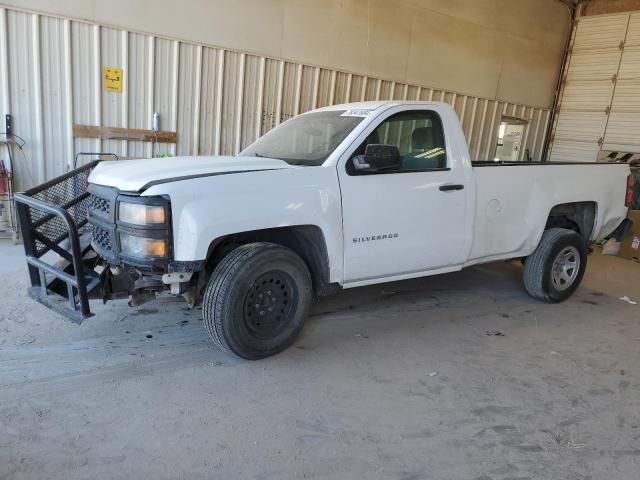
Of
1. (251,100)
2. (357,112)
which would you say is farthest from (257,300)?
(251,100)

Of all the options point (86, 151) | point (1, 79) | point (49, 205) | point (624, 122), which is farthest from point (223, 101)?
point (624, 122)

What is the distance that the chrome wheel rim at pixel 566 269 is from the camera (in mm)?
5148

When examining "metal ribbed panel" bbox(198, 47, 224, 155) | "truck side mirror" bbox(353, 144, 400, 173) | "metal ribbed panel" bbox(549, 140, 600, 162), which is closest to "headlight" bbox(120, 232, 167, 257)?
"truck side mirror" bbox(353, 144, 400, 173)

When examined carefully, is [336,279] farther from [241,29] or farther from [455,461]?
[241,29]

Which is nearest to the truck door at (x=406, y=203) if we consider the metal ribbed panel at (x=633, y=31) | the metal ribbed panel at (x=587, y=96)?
the metal ribbed panel at (x=587, y=96)

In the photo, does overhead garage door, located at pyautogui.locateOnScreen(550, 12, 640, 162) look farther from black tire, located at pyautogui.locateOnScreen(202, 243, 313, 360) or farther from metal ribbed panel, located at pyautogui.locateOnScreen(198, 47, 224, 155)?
black tire, located at pyautogui.locateOnScreen(202, 243, 313, 360)

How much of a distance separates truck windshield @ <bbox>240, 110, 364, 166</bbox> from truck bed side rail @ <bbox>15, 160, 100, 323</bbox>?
4.92 feet

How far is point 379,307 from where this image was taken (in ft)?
15.5

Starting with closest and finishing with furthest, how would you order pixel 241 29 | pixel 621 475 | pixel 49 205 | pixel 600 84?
pixel 621 475
pixel 49 205
pixel 241 29
pixel 600 84

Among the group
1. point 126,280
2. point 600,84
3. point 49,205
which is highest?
point 600,84

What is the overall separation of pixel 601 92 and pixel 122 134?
39.0ft

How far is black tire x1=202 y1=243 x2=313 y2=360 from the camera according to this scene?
10.4 ft

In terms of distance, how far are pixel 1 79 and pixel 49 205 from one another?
4.26 metres

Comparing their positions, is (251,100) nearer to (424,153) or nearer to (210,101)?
(210,101)
